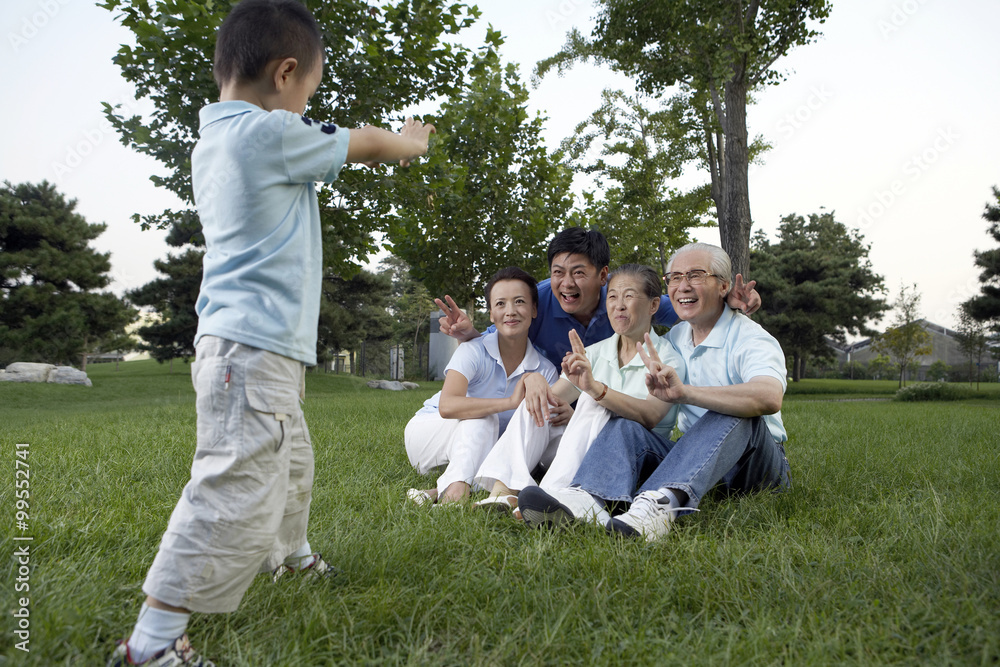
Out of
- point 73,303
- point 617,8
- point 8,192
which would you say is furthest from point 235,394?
point 8,192

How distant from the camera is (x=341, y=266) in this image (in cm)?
1027

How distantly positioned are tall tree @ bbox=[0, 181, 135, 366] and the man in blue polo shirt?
70.6ft

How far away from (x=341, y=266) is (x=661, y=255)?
9841 mm

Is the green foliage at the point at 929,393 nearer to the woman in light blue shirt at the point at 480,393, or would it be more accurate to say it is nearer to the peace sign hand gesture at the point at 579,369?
the woman in light blue shirt at the point at 480,393

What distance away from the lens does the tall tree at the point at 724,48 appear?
28.7 ft

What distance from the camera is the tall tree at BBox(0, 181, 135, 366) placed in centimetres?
2050

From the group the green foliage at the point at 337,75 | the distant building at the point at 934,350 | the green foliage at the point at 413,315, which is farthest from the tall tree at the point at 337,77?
the distant building at the point at 934,350

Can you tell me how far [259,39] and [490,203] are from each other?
1159 cm

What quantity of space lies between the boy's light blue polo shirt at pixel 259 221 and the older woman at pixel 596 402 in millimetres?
1399

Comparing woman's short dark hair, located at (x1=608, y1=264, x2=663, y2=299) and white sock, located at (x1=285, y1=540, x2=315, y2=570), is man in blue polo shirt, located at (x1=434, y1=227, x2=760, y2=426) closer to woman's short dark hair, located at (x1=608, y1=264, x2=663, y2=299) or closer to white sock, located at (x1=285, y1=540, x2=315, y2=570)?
woman's short dark hair, located at (x1=608, y1=264, x2=663, y2=299)

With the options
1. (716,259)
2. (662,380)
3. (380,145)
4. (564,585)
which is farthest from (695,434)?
(380,145)

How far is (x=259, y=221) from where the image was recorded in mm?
1670

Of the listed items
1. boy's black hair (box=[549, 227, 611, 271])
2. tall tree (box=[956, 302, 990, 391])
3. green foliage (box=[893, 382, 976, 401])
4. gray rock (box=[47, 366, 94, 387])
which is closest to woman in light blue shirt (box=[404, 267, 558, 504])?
boy's black hair (box=[549, 227, 611, 271])

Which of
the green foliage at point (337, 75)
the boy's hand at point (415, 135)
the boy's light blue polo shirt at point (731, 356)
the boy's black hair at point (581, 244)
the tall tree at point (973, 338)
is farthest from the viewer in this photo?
the tall tree at point (973, 338)
